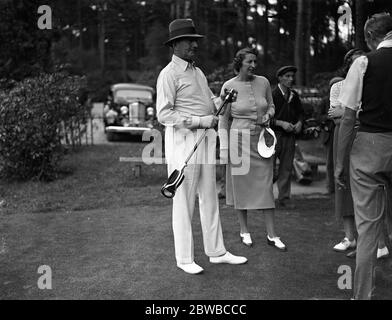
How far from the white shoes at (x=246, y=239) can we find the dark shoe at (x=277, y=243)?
0.62ft

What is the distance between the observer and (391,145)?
386 centimetres

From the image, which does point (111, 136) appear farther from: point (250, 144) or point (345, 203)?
point (345, 203)

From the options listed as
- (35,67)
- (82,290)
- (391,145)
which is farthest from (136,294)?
(35,67)

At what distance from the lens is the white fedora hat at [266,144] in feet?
18.5

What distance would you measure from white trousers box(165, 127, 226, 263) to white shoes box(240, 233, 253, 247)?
74 cm

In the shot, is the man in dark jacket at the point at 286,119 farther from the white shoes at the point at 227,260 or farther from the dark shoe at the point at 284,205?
the white shoes at the point at 227,260

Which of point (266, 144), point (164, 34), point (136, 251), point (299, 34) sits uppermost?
point (164, 34)

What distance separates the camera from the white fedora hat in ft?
18.5

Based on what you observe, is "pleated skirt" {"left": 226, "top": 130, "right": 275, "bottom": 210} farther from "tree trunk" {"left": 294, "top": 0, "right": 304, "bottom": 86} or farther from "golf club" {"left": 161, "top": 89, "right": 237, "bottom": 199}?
"tree trunk" {"left": 294, "top": 0, "right": 304, "bottom": 86}

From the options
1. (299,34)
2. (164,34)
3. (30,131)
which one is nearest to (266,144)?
(30,131)

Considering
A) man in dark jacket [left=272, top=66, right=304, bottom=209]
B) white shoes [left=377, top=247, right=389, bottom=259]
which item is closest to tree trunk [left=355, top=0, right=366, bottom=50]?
man in dark jacket [left=272, top=66, right=304, bottom=209]

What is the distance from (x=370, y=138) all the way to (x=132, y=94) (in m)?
18.4

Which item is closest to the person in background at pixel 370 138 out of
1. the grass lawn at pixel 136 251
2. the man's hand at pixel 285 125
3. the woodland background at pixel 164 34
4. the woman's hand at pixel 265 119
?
the grass lawn at pixel 136 251

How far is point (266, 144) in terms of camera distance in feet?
18.7
